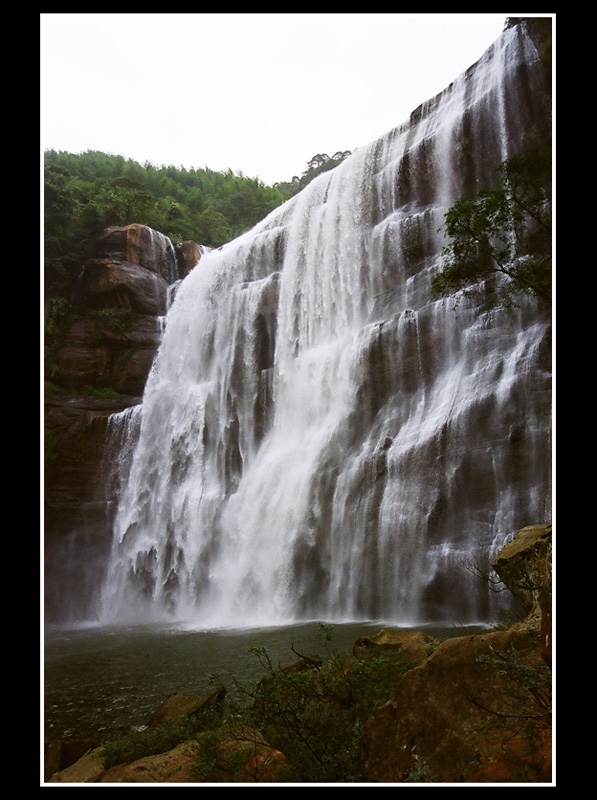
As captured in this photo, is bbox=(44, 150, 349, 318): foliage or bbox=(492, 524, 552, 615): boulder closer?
bbox=(492, 524, 552, 615): boulder

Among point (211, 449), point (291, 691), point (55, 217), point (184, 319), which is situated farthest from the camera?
point (55, 217)

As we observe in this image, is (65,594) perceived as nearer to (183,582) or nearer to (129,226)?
(183,582)

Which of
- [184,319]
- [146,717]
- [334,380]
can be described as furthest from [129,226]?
[146,717]

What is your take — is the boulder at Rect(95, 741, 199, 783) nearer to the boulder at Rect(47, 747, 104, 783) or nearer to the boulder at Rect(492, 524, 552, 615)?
the boulder at Rect(47, 747, 104, 783)

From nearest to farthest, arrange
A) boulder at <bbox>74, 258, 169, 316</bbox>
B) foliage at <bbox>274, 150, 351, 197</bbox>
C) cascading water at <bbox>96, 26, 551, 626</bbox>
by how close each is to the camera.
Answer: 1. cascading water at <bbox>96, 26, 551, 626</bbox>
2. boulder at <bbox>74, 258, 169, 316</bbox>
3. foliage at <bbox>274, 150, 351, 197</bbox>

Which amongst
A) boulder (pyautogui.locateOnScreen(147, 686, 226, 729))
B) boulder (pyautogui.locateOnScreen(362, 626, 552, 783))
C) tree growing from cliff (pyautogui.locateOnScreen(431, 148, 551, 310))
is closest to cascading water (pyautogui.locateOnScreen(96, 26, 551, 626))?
tree growing from cliff (pyautogui.locateOnScreen(431, 148, 551, 310))

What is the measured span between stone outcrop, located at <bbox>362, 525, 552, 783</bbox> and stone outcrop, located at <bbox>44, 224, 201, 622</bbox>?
17680 millimetres

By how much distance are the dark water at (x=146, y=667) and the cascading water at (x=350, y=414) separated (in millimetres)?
1896

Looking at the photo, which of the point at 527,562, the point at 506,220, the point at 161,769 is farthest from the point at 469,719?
the point at 506,220

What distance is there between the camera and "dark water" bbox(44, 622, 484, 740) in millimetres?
7004

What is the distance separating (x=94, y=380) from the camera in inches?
918

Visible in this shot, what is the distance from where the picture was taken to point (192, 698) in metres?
6.25

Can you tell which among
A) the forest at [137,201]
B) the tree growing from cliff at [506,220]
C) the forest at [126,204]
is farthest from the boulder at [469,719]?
the forest at [126,204]
